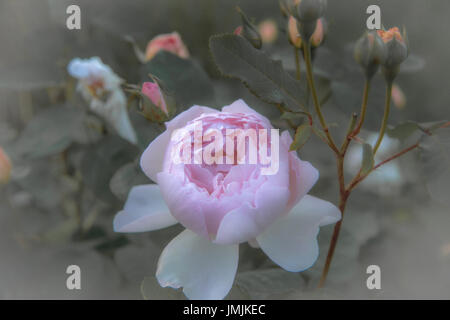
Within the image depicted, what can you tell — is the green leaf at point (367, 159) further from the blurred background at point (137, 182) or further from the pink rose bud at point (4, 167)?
the pink rose bud at point (4, 167)

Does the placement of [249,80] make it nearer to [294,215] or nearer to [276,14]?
[294,215]

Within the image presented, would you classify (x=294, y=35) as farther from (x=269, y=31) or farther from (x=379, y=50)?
(x=269, y=31)

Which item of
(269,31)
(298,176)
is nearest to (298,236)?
(298,176)

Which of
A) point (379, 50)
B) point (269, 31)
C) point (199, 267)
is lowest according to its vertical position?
point (199, 267)

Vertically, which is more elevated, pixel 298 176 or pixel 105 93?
pixel 105 93

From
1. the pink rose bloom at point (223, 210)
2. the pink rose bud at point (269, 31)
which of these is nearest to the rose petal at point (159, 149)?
the pink rose bloom at point (223, 210)

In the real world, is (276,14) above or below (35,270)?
above
